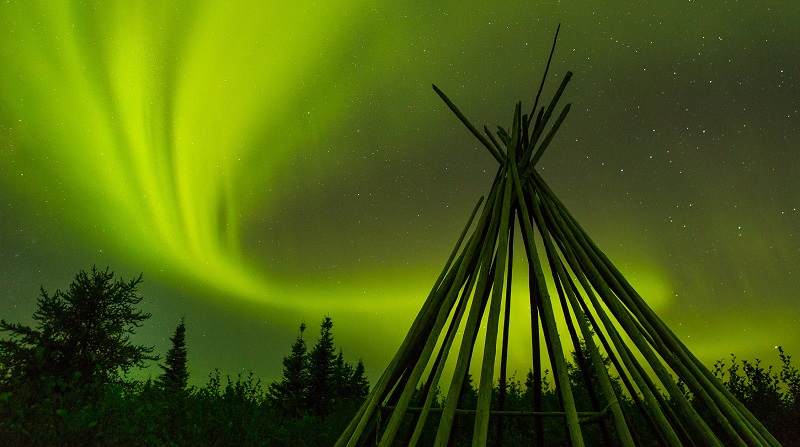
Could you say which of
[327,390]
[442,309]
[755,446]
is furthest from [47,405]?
[327,390]

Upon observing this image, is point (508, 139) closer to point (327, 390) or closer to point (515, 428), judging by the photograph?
point (515, 428)

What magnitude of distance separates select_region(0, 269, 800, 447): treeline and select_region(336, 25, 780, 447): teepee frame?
2.05 feet

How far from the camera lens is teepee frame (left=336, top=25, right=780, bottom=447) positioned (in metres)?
2.38

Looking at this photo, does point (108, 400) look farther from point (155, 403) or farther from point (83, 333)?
point (83, 333)

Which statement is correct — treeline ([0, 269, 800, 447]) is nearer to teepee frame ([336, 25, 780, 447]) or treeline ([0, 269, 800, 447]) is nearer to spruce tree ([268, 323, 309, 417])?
teepee frame ([336, 25, 780, 447])

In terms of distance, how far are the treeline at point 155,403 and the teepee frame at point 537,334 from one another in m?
0.62

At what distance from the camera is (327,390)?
17.8 meters

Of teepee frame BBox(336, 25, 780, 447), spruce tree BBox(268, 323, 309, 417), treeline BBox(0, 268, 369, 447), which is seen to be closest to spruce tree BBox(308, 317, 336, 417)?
spruce tree BBox(268, 323, 309, 417)

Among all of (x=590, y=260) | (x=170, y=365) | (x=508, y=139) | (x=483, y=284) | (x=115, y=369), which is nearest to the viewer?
(x=483, y=284)

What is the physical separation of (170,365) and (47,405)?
2207 cm

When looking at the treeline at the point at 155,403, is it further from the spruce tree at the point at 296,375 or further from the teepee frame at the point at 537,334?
the spruce tree at the point at 296,375

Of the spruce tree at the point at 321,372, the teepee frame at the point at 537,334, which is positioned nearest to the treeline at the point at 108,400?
the teepee frame at the point at 537,334

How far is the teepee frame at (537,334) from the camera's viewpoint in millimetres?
2375

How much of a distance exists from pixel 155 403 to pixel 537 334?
4752 mm
